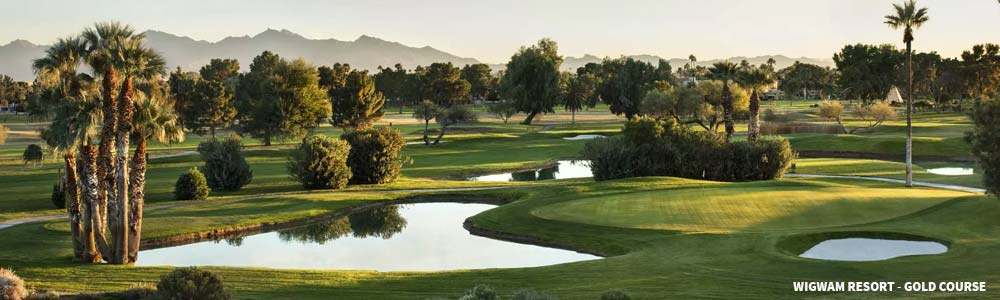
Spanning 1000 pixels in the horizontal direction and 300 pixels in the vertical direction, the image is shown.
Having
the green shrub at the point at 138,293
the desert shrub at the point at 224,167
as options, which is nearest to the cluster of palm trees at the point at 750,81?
the desert shrub at the point at 224,167

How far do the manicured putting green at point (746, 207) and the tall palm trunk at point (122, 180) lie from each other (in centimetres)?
1750

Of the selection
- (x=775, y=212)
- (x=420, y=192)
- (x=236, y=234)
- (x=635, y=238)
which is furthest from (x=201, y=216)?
(x=775, y=212)

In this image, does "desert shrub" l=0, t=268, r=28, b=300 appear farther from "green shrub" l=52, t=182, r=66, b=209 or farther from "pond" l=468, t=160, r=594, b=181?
"pond" l=468, t=160, r=594, b=181

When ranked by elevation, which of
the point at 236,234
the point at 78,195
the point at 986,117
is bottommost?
the point at 236,234

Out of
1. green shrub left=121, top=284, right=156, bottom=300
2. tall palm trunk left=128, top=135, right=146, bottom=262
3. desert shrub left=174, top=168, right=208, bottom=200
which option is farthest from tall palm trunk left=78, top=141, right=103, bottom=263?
desert shrub left=174, top=168, right=208, bottom=200

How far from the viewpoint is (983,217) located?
31.1m

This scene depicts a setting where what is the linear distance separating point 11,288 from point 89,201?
774cm

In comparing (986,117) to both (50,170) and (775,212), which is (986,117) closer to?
(775,212)

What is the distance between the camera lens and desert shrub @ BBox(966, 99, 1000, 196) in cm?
2555

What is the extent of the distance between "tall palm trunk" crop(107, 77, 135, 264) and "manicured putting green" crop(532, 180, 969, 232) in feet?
57.4

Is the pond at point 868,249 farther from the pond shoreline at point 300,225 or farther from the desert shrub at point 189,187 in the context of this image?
the desert shrub at point 189,187

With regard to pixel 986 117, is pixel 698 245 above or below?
below

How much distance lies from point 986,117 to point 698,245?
32.6 feet

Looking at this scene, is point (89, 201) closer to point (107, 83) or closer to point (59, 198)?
point (107, 83)
